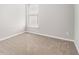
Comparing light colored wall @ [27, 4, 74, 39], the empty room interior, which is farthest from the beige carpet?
light colored wall @ [27, 4, 74, 39]

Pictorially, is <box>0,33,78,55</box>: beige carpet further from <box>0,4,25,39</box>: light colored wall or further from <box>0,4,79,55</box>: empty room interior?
<box>0,4,25,39</box>: light colored wall

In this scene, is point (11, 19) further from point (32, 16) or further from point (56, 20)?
point (56, 20)

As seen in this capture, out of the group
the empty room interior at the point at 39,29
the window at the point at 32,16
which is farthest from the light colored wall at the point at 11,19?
the window at the point at 32,16

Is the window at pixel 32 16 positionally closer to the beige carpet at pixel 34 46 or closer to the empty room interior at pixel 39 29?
the empty room interior at pixel 39 29

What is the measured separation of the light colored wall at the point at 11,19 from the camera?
98.5 inches

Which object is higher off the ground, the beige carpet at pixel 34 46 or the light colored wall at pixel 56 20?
the light colored wall at pixel 56 20

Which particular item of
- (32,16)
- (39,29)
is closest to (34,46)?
(39,29)

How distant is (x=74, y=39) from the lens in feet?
8.27

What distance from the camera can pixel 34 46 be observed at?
8.36 ft

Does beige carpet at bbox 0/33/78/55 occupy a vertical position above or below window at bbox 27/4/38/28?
below

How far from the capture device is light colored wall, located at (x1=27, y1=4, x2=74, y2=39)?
250cm

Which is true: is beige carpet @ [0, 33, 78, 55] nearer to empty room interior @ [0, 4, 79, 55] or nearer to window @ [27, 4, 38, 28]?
empty room interior @ [0, 4, 79, 55]
